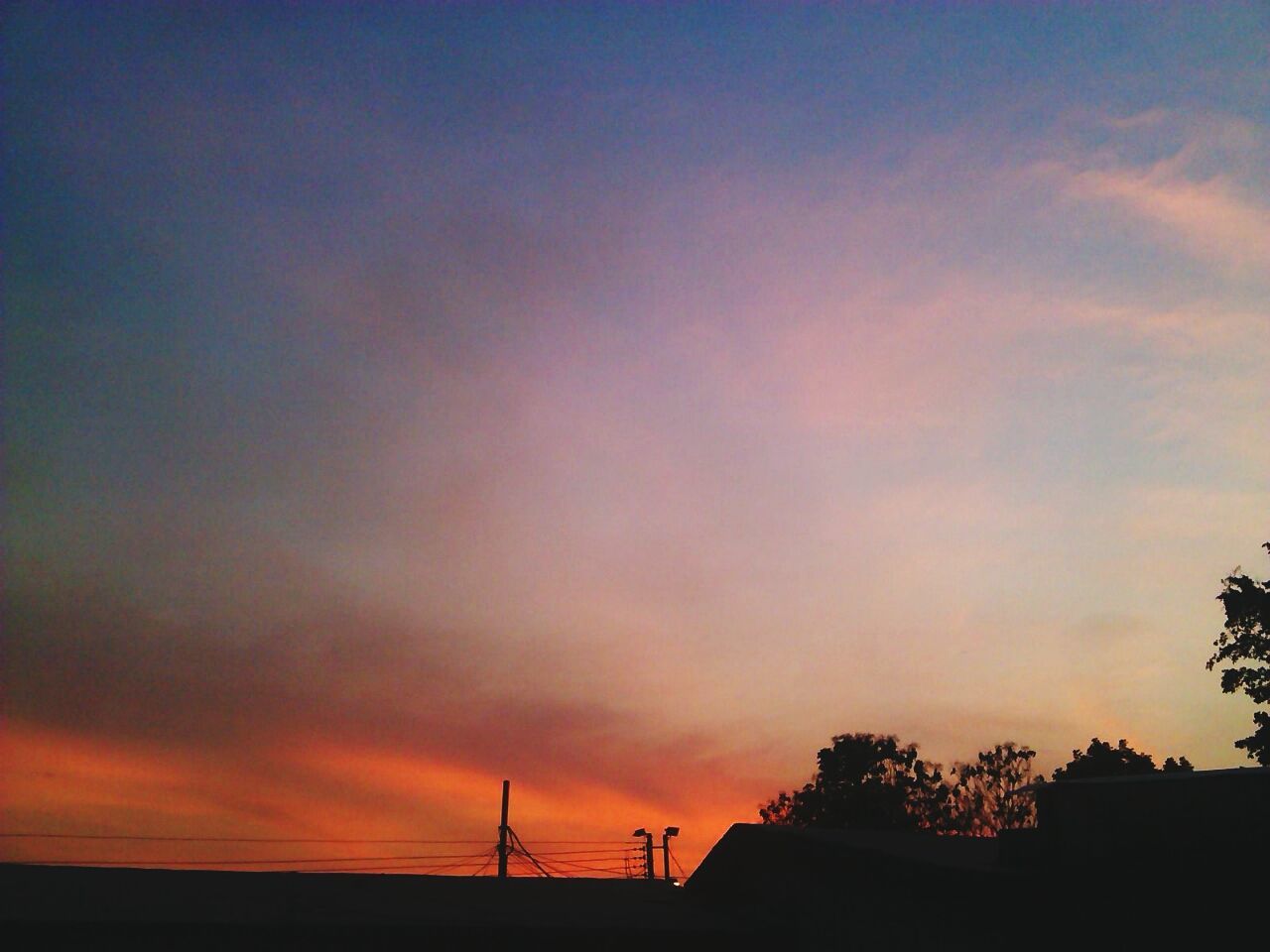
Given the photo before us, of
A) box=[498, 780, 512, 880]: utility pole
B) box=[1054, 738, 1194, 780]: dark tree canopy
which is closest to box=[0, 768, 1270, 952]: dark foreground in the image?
box=[498, 780, 512, 880]: utility pole

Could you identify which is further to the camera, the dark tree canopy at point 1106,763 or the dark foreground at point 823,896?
the dark tree canopy at point 1106,763

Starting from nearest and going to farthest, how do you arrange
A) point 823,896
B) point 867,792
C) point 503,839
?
point 823,896 < point 503,839 < point 867,792

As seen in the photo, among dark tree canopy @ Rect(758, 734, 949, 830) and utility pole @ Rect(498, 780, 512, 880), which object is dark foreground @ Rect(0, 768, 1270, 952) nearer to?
utility pole @ Rect(498, 780, 512, 880)

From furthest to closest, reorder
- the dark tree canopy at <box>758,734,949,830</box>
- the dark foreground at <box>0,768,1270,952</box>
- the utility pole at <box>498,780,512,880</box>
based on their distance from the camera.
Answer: the dark tree canopy at <box>758,734,949,830</box> → the utility pole at <box>498,780,512,880</box> → the dark foreground at <box>0,768,1270,952</box>

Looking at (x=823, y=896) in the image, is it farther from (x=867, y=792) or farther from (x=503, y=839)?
(x=867, y=792)

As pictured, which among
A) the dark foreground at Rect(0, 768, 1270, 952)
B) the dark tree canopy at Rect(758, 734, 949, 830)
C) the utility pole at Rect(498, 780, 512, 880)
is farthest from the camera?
the dark tree canopy at Rect(758, 734, 949, 830)

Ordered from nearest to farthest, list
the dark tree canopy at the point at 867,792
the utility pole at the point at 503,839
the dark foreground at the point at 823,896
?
the dark foreground at the point at 823,896, the utility pole at the point at 503,839, the dark tree canopy at the point at 867,792

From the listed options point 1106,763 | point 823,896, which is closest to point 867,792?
point 1106,763

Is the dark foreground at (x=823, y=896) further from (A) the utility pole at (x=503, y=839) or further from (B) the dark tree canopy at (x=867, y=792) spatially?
(B) the dark tree canopy at (x=867, y=792)

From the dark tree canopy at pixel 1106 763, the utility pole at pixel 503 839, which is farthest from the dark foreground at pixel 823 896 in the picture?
the dark tree canopy at pixel 1106 763

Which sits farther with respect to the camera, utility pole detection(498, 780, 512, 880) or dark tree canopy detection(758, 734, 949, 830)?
dark tree canopy detection(758, 734, 949, 830)

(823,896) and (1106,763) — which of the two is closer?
(823,896)

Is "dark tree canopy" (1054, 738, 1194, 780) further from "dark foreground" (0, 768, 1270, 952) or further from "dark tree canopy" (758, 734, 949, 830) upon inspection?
"dark foreground" (0, 768, 1270, 952)

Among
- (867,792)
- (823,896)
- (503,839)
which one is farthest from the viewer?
(867,792)
